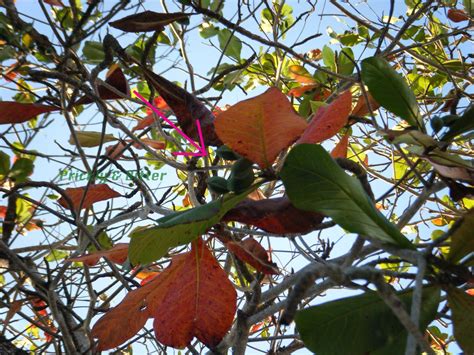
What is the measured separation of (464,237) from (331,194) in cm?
11

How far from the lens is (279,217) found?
1.55ft

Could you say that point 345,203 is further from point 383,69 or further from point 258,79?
point 258,79

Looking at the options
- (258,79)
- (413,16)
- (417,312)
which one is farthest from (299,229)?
(258,79)

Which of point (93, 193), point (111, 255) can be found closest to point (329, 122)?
point (111, 255)

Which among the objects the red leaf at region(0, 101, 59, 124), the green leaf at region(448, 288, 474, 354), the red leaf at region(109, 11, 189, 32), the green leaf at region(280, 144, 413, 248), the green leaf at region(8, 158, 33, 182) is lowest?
the green leaf at region(448, 288, 474, 354)

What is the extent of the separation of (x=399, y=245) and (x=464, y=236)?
69mm

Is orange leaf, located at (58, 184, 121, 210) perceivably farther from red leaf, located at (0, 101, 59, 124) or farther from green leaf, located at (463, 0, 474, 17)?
green leaf, located at (463, 0, 474, 17)

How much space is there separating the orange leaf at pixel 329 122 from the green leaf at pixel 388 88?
0.08ft

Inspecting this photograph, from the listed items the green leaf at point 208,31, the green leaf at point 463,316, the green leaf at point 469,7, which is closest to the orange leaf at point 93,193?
the green leaf at point 463,316

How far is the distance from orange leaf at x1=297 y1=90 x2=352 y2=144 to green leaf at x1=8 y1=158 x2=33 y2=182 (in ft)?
2.19

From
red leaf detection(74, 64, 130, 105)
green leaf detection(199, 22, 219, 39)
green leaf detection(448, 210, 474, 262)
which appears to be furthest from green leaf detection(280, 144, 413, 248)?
Result: green leaf detection(199, 22, 219, 39)

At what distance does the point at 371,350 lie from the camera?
438mm

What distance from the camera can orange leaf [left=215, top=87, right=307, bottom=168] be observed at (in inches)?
18.7

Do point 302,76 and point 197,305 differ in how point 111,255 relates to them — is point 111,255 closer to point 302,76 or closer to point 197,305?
point 197,305
